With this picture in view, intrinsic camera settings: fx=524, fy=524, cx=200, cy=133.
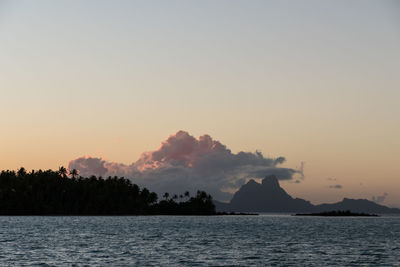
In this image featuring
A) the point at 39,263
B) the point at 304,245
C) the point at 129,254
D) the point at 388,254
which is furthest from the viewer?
the point at 304,245

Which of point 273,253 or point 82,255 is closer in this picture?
point 82,255

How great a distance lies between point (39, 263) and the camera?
2571 inches

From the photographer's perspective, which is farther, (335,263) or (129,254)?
(129,254)

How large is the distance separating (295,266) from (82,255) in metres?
30.1

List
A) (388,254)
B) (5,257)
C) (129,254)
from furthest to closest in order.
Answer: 1. (388,254)
2. (129,254)
3. (5,257)

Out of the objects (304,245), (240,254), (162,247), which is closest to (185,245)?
(162,247)

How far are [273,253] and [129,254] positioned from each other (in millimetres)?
22465

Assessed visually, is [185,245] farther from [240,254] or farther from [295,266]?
[295,266]

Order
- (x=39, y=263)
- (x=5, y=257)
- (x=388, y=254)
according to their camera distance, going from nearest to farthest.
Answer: (x=39, y=263)
(x=5, y=257)
(x=388, y=254)

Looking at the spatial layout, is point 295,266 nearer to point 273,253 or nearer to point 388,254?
point 273,253

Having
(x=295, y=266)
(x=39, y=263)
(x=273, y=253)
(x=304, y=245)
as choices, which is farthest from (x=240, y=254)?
(x=39, y=263)

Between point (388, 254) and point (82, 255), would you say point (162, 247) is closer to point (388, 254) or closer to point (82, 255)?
point (82, 255)

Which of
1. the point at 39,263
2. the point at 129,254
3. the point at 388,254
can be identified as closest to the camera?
the point at 39,263

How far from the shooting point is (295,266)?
217 ft
